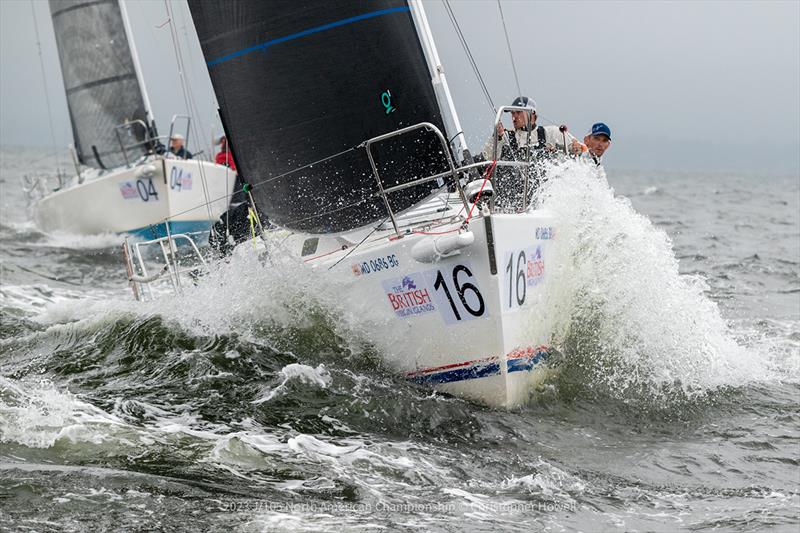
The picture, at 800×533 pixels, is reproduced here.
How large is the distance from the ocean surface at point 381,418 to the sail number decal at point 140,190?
23.4 ft

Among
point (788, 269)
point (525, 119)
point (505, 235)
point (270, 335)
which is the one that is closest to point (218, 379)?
point (270, 335)

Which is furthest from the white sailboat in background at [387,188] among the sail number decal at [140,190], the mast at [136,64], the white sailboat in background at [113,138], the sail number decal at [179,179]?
the mast at [136,64]

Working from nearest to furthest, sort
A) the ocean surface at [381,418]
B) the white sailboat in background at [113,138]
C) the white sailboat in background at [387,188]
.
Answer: the ocean surface at [381,418] → the white sailboat in background at [387,188] → the white sailboat in background at [113,138]

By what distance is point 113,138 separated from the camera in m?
15.9

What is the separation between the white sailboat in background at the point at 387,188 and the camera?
5.61 m

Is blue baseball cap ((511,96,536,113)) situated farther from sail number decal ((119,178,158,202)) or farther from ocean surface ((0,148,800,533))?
sail number decal ((119,178,158,202))

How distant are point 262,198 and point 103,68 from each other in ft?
33.2

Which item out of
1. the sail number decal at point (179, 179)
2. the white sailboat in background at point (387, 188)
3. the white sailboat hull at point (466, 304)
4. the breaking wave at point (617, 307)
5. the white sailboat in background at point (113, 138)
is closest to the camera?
the white sailboat hull at point (466, 304)

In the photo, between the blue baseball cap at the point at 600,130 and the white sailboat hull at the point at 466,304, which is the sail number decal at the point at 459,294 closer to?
the white sailboat hull at the point at 466,304

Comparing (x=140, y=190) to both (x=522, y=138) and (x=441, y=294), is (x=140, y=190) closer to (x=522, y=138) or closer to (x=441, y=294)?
(x=522, y=138)

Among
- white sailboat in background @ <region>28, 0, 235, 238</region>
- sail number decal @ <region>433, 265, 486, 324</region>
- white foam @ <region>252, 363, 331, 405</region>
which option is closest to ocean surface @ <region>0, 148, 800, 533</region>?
white foam @ <region>252, 363, 331, 405</region>

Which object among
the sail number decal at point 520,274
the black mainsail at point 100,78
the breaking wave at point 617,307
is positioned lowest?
the breaking wave at point 617,307

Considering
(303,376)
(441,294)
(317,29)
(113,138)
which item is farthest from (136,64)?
(441,294)

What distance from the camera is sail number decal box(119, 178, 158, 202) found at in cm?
1548
